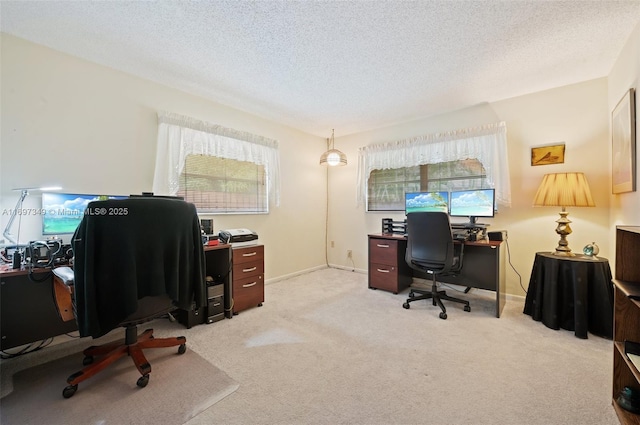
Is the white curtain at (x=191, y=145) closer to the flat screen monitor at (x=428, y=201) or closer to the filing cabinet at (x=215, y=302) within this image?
the filing cabinet at (x=215, y=302)

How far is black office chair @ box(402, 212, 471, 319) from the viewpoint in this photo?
2580mm

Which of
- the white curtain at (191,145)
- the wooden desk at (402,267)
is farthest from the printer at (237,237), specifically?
the wooden desk at (402,267)

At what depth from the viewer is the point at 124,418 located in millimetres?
1349

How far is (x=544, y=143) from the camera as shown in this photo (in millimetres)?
2869

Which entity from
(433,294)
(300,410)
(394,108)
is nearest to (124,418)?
(300,410)

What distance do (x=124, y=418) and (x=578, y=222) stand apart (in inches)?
160

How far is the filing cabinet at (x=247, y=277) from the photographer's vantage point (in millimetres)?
2682

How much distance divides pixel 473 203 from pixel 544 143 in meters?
1.01

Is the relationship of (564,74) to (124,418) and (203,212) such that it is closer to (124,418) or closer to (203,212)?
(203,212)

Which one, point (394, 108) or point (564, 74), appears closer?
point (564, 74)

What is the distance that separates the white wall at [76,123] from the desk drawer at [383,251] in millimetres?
1828

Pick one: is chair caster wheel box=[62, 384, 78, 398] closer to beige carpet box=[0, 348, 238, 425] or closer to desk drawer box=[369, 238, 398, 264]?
beige carpet box=[0, 348, 238, 425]

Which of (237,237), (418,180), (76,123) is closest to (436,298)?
(418,180)

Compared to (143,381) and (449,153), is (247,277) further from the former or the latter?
(449,153)
